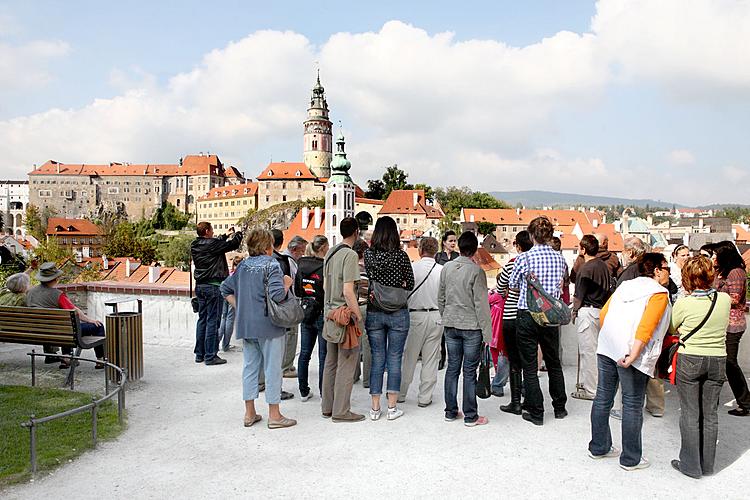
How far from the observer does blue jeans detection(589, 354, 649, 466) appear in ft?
14.7

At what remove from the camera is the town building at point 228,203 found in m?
122

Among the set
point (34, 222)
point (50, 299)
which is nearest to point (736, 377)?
point (50, 299)

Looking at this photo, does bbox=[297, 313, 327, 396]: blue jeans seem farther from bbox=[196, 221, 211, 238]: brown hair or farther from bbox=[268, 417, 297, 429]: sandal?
bbox=[196, 221, 211, 238]: brown hair

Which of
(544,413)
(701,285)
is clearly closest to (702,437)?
(701,285)

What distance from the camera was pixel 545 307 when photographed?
5.27 meters

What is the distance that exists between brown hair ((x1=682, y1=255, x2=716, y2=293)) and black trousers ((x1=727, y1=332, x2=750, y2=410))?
5.70 ft

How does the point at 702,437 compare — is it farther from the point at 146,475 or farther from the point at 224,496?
the point at 146,475

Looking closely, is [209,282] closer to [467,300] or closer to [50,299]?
[50,299]

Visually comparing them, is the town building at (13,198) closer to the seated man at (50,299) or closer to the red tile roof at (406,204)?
the red tile roof at (406,204)

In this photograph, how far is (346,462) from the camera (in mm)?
4574

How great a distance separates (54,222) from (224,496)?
10978 centimetres

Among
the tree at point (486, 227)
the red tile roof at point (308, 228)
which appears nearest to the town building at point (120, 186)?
the red tile roof at point (308, 228)

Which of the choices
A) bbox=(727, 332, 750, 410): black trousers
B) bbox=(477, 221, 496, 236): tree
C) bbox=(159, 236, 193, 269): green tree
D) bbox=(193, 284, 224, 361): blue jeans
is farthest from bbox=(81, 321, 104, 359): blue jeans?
bbox=(477, 221, 496, 236): tree

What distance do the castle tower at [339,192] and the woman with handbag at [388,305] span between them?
271ft
